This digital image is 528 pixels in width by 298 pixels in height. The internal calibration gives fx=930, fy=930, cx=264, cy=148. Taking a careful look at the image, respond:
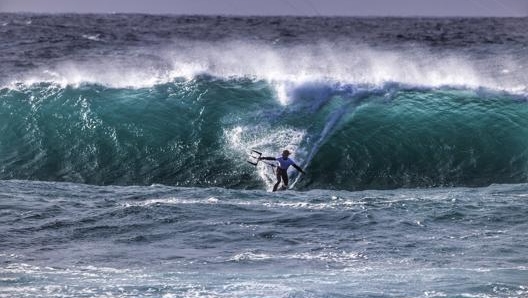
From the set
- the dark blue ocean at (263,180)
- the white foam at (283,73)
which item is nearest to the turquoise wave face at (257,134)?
the dark blue ocean at (263,180)

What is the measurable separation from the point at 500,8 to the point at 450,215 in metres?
63.7

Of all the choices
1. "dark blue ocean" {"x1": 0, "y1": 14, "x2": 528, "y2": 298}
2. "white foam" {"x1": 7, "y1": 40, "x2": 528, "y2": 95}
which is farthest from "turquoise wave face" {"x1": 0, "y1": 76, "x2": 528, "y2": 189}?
"white foam" {"x1": 7, "y1": 40, "x2": 528, "y2": 95}

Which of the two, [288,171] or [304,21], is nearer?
[288,171]

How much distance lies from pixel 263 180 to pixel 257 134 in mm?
2228

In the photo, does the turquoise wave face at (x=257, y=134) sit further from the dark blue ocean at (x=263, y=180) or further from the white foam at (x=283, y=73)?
the white foam at (x=283, y=73)

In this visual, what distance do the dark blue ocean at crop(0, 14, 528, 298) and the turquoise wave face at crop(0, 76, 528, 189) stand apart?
0.17 feet

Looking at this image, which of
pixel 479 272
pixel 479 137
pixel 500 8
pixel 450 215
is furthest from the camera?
pixel 500 8

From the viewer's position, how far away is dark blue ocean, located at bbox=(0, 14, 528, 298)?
1280 cm

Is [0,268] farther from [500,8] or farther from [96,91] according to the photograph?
[500,8]

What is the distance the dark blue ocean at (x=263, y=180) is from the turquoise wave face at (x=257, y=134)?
53mm

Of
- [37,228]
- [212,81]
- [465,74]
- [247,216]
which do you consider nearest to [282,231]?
[247,216]

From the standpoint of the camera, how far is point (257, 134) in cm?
2223

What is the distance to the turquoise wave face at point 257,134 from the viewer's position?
824 inches

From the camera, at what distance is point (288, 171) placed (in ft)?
67.6
